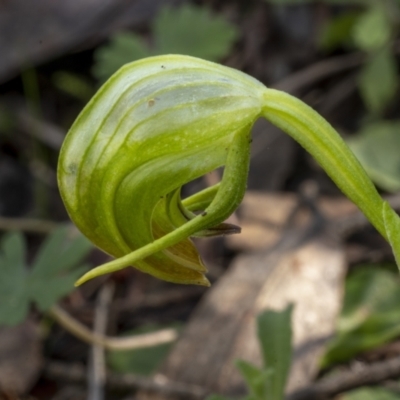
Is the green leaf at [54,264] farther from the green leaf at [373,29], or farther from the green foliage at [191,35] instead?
the green leaf at [373,29]

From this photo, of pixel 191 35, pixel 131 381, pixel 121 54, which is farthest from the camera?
pixel 191 35

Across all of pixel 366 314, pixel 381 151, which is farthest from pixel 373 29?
pixel 366 314

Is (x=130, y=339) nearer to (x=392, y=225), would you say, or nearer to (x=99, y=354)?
(x=99, y=354)

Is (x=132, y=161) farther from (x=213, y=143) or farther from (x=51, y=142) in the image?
(x=51, y=142)

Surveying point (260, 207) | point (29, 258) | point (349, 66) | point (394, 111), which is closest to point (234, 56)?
point (349, 66)

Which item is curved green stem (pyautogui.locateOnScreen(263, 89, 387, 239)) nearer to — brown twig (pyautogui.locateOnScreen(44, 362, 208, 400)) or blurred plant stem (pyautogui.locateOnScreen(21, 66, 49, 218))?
brown twig (pyautogui.locateOnScreen(44, 362, 208, 400))

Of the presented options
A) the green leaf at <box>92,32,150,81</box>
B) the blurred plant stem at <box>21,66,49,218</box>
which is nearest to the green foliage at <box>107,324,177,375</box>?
the blurred plant stem at <box>21,66,49,218</box>

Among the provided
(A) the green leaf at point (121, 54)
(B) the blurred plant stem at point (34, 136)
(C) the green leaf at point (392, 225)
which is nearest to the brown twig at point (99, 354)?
(B) the blurred plant stem at point (34, 136)
